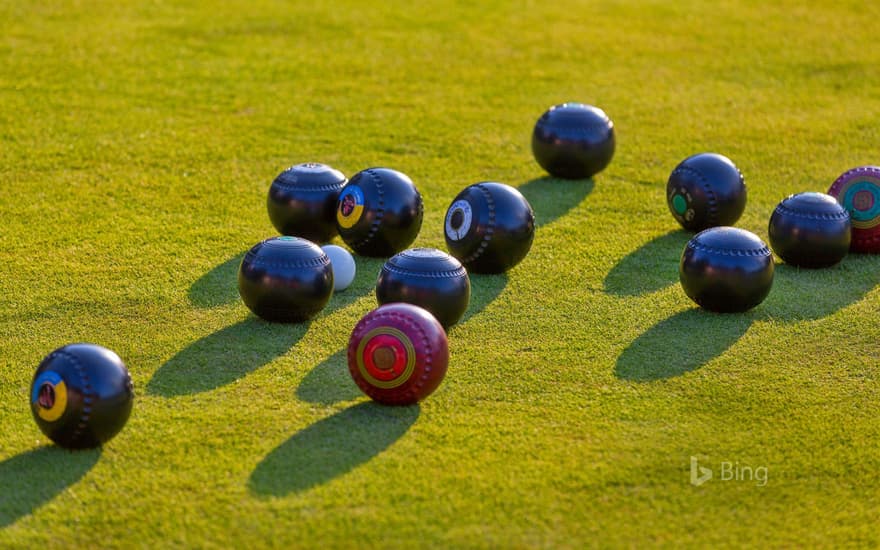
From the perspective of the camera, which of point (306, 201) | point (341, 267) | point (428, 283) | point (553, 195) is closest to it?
point (428, 283)

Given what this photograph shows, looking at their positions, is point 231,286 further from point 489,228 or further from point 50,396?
point 50,396

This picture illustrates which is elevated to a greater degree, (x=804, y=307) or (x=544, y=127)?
(x=544, y=127)

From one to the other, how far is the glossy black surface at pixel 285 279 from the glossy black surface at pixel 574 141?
167 inches

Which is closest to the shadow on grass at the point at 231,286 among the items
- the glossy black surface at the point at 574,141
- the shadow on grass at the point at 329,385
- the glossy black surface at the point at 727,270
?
the shadow on grass at the point at 329,385

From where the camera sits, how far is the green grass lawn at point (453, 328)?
6578 mm

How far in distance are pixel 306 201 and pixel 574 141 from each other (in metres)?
3.42

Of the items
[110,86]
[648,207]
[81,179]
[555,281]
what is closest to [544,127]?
[648,207]

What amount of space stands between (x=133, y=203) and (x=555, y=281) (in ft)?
A: 14.9

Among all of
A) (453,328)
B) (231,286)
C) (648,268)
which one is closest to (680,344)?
(648,268)

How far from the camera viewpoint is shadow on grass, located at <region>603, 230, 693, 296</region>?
32.3ft

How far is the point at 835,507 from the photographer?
6664mm

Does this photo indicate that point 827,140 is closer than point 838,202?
No

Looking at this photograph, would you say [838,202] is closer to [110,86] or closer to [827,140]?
[827,140]

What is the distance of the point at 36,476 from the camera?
22.2ft
